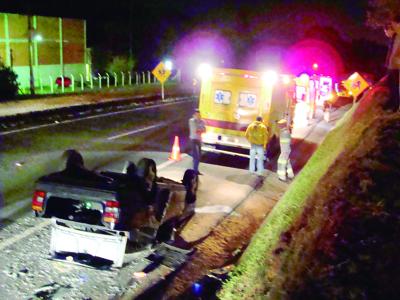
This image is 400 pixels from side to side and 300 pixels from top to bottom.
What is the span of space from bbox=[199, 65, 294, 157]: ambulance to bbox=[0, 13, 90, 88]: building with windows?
16.2 metres

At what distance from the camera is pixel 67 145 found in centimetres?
1498

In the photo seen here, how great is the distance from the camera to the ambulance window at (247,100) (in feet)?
46.9

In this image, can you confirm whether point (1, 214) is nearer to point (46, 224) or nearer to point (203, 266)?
point (46, 224)

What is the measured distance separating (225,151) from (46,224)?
7.36 meters

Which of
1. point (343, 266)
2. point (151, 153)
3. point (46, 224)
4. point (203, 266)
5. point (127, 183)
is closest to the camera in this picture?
point (343, 266)

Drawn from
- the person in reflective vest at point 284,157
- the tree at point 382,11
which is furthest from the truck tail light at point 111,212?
the tree at point 382,11

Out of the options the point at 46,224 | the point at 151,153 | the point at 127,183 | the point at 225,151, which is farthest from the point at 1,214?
the point at 225,151

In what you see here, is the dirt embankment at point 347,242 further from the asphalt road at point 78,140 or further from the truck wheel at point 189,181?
the asphalt road at point 78,140

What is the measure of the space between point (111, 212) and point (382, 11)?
15483 mm

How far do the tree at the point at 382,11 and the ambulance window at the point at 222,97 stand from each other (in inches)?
253

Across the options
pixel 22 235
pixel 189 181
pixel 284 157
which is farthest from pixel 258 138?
pixel 22 235

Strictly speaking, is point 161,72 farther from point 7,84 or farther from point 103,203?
point 103,203

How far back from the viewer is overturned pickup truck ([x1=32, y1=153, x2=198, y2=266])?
628cm

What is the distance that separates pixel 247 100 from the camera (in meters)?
14.4
